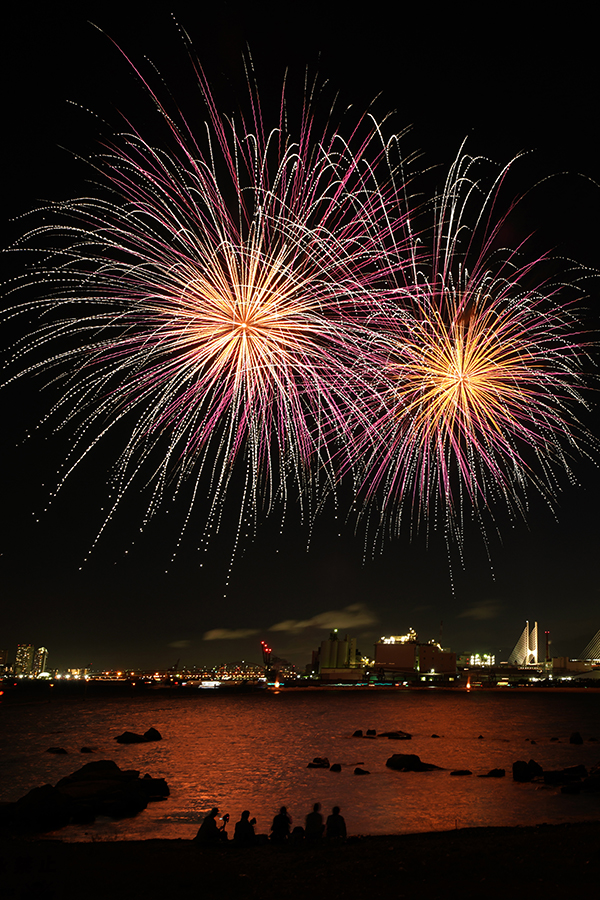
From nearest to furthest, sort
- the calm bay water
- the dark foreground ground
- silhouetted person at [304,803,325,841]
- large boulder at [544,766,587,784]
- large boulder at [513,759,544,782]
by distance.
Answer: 1. the dark foreground ground
2. silhouetted person at [304,803,325,841]
3. the calm bay water
4. large boulder at [544,766,587,784]
5. large boulder at [513,759,544,782]

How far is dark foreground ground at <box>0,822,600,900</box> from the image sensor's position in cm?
1224

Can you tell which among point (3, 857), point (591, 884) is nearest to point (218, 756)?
point (3, 857)

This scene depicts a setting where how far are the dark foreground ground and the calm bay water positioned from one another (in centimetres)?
532

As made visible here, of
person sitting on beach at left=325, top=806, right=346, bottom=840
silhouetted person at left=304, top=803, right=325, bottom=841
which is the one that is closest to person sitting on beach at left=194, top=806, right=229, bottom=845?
silhouetted person at left=304, top=803, right=325, bottom=841

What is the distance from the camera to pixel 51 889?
39.7 ft

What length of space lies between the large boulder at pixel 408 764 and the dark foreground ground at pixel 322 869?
61.0ft

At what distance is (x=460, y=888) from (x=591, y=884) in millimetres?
2319

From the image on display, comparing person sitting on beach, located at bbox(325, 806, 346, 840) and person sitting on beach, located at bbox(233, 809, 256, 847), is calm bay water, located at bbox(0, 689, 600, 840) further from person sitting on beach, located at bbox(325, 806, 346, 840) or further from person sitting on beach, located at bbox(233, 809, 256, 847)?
person sitting on beach, located at bbox(325, 806, 346, 840)

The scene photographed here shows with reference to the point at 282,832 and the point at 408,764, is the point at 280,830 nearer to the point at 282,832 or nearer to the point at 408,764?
the point at 282,832

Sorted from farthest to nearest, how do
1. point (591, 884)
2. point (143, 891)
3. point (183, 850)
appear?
point (183, 850)
point (143, 891)
point (591, 884)

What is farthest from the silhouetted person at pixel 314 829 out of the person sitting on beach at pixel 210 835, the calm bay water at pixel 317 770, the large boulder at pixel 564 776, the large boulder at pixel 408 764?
the large boulder at pixel 408 764

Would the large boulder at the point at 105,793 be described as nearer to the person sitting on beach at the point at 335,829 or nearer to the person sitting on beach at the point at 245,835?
the person sitting on beach at the point at 245,835

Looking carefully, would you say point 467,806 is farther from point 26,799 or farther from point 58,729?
point 58,729

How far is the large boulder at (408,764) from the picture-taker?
113ft
